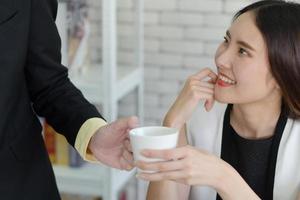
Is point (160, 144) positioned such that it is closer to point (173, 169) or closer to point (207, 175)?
point (173, 169)

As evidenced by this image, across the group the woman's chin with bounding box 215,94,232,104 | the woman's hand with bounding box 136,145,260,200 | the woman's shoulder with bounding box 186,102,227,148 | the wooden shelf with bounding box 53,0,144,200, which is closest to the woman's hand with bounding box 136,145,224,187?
the woman's hand with bounding box 136,145,260,200

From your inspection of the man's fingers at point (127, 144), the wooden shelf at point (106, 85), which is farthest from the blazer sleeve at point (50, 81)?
the wooden shelf at point (106, 85)

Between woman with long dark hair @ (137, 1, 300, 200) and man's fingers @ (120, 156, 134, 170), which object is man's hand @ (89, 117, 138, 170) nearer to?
man's fingers @ (120, 156, 134, 170)

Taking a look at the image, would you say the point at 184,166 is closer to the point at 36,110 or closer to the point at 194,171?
the point at 194,171

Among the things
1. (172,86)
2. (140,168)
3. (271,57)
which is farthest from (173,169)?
(172,86)

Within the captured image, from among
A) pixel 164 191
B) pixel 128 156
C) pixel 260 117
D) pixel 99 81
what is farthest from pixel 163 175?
pixel 99 81

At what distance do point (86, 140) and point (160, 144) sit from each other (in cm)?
29

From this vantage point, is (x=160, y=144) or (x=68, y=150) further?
(x=68, y=150)

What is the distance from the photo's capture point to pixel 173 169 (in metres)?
1.04

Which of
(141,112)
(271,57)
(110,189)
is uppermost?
(271,57)

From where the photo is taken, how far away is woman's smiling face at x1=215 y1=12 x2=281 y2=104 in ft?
4.85

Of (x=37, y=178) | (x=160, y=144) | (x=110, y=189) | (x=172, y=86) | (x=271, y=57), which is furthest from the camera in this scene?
(x=172, y=86)

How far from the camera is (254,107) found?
62.2 inches

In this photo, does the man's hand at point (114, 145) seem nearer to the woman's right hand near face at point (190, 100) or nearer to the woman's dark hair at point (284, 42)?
the woman's right hand near face at point (190, 100)
